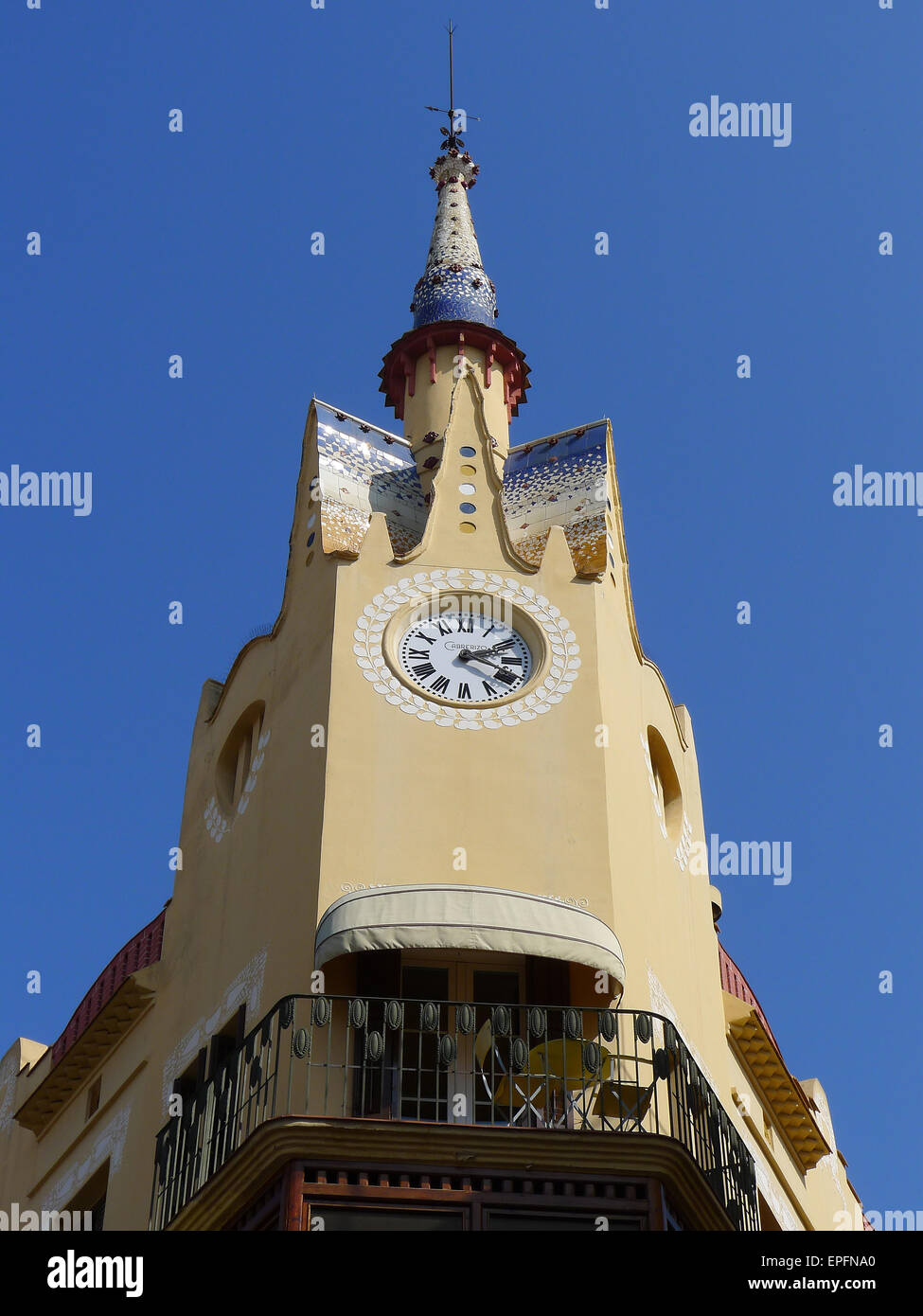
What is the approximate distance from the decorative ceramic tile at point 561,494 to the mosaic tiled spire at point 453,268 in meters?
3.19

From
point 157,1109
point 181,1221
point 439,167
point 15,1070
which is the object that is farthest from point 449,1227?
point 439,167

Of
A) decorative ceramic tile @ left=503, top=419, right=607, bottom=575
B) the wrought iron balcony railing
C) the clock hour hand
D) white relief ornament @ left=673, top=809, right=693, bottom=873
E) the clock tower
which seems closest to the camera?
the clock tower

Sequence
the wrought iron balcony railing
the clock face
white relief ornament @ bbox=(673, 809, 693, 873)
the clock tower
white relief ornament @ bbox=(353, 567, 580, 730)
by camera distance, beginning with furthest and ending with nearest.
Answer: white relief ornament @ bbox=(673, 809, 693, 873) < the clock face < white relief ornament @ bbox=(353, 567, 580, 730) < the wrought iron balcony railing < the clock tower

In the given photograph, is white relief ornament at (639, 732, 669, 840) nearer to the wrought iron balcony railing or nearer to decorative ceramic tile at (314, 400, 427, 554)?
decorative ceramic tile at (314, 400, 427, 554)

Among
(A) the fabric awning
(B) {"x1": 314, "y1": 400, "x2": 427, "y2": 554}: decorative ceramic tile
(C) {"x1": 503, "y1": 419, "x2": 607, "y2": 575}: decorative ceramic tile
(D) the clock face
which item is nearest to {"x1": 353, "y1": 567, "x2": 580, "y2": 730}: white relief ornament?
(D) the clock face

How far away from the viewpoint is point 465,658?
85.7 feet

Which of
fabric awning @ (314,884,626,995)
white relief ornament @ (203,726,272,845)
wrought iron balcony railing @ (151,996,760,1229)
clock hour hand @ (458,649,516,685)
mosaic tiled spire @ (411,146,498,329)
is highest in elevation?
mosaic tiled spire @ (411,146,498,329)

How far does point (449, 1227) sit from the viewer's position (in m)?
21.0

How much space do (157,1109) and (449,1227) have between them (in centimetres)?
606

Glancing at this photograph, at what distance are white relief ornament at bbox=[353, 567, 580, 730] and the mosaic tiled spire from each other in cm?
695

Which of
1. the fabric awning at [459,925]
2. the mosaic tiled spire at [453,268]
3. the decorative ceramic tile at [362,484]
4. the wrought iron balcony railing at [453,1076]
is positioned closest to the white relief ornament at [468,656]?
the decorative ceramic tile at [362,484]

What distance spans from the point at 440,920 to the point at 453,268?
1384cm

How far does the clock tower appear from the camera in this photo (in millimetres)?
21594

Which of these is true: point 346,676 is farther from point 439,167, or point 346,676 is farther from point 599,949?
point 439,167
